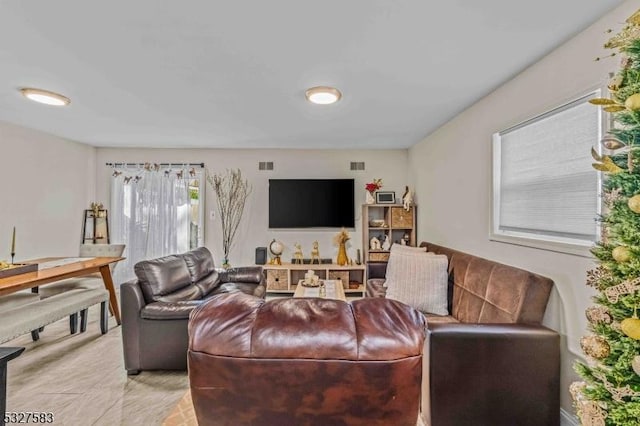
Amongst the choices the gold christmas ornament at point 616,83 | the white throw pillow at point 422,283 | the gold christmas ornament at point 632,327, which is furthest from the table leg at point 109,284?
the gold christmas ornament at point 616,83

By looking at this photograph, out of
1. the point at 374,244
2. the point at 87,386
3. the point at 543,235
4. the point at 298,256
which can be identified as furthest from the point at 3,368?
the point at 374,244

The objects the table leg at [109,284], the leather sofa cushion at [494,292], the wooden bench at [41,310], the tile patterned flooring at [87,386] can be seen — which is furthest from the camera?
the table leg at [109,284]

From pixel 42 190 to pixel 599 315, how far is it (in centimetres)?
566

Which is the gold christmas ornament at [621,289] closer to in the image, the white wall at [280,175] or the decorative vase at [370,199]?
the decorative vase at [370,199]

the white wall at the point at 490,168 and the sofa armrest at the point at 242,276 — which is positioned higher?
the white wall at the point at 490,168

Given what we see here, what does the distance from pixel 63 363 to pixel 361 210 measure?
4.01 metres

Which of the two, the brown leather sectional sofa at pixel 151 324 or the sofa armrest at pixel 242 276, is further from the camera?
the sofa armrest at pixel 242 276

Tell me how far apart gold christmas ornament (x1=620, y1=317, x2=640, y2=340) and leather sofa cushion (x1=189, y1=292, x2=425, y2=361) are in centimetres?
61

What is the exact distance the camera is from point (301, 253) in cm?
498

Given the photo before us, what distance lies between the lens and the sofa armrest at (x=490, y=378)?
5.34 ft

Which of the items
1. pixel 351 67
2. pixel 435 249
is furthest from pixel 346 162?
pixel 351 67

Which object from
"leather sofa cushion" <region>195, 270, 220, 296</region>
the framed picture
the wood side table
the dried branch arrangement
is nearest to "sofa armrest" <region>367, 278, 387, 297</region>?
the framed picture

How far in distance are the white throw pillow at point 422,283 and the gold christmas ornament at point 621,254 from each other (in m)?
1.85

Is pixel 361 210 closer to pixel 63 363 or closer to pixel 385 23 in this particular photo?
pixel 385 23
